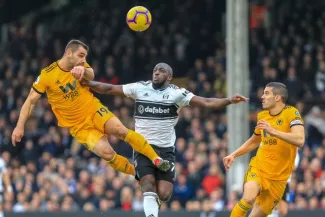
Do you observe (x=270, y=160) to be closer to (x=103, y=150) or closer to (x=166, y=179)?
(x=166, y=179)

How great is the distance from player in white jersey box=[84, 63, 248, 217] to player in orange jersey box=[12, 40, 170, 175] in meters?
0.36

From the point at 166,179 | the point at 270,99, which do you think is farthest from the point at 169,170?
the point at 270,99

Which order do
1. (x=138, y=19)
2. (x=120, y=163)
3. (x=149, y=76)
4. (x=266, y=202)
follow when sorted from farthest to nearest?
1. (x=149, y=76)
2. (x=138, y=19)
3. (x=120, y=163)
4. (x=266, y=202)

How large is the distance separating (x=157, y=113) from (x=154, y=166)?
0.76m

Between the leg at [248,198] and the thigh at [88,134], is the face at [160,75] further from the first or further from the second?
the leg at [248,198]

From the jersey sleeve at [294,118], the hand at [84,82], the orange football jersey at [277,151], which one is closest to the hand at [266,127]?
the jersey sleeve at [294,118]

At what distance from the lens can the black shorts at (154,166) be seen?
16297 millimetres

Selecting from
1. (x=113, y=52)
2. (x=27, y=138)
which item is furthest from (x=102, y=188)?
(x=113, y=52)

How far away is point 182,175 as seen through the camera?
2425 centimetres

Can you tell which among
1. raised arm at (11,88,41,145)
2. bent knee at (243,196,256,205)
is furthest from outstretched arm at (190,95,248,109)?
raised arm at (11,88,41,145)

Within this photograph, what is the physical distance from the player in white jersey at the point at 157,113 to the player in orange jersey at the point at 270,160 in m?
0.96

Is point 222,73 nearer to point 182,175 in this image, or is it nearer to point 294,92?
point 294,92

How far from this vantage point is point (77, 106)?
16.8 metres

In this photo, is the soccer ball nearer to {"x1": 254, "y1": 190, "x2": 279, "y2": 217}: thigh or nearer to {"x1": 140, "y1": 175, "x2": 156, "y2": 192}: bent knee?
{"x1": 140, "y1": 175, "x2": 156, "y2": 192}: bent knee
